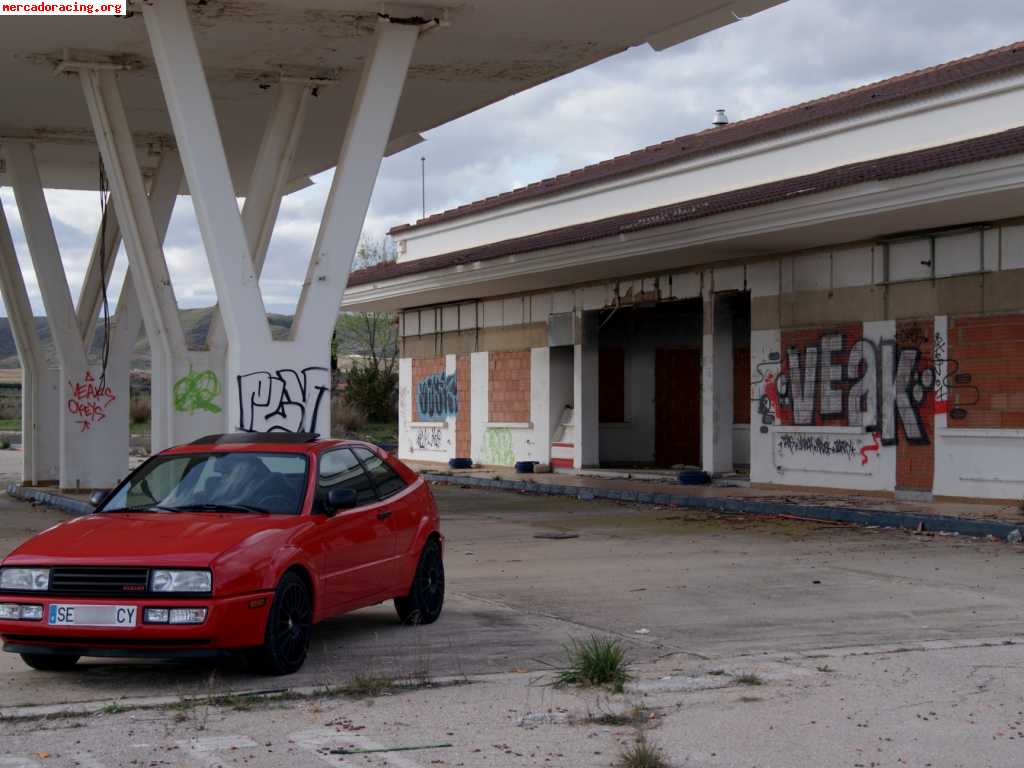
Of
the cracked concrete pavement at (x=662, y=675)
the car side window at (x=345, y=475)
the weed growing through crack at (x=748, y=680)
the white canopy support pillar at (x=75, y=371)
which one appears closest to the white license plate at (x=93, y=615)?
the cracked concrete pavement at (x=662, y=675)

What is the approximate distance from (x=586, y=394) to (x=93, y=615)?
2245 cm

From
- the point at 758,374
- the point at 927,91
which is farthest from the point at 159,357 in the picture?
the point at 927,91

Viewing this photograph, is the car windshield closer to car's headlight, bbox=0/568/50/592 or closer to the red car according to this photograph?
the red car

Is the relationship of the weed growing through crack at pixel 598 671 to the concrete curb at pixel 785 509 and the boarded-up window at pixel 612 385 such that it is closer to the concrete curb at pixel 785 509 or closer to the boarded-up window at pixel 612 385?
the concrete curb at pixel 785 509

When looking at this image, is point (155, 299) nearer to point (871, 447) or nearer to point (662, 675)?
point (871, 447)

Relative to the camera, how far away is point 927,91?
23.0 m

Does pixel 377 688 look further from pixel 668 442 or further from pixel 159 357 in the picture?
pixel 668 442

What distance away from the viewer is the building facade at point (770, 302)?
2030cm

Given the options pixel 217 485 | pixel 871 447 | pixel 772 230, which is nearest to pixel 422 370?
pixel 772 230

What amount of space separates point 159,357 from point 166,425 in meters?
0.98

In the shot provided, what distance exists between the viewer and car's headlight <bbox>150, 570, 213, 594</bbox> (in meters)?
8.11

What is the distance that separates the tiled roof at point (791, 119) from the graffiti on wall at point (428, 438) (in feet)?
19.1

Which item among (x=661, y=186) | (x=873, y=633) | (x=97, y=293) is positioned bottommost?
(x=873, y=633)

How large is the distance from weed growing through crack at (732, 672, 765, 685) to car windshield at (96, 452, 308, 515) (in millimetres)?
3141
